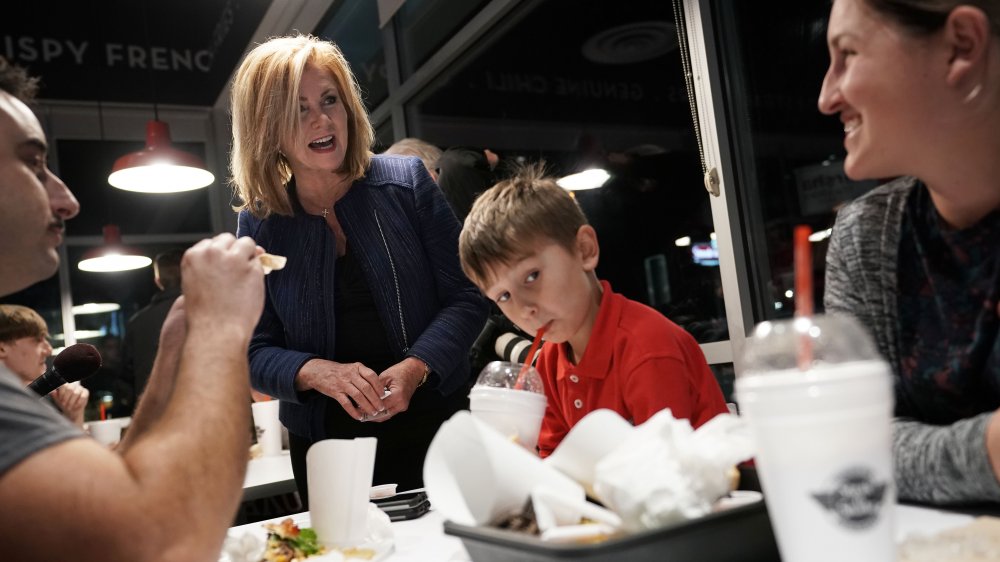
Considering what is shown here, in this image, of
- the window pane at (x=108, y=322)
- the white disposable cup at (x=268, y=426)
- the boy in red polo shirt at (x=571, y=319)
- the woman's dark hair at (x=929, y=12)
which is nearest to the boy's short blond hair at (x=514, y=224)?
the boy in red polo shirt at (x=571, y=319)

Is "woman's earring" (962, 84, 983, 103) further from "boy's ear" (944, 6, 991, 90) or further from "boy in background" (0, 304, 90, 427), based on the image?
"boy in background" (0, 304, 90, 427)

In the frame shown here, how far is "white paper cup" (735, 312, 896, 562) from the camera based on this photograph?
0.54 metres

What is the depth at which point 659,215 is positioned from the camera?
3.41 meters

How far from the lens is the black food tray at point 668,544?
623mm

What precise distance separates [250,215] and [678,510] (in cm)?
155

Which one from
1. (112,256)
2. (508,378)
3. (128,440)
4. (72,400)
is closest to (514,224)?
(508,378)

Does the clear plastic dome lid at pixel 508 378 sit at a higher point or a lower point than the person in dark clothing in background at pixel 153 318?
lower

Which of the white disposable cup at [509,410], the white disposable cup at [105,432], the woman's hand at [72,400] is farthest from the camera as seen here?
the white disposable cup at [105,432]

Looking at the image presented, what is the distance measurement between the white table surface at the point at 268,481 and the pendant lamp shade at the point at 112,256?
3651 millimetres

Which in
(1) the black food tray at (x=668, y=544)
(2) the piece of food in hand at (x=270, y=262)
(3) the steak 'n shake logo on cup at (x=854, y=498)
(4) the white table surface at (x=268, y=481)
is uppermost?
(2) the piece of food in hand at (x=270, y=262)

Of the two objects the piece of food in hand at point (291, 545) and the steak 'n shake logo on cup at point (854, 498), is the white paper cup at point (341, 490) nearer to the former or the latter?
the piece of food in hand at point (291, 545)

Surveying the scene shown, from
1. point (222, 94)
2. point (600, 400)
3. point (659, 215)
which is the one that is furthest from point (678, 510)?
point (222, 94)

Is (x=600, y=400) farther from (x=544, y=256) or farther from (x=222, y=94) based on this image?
(x=222, y=94)

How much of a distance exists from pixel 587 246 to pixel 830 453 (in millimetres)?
1248
